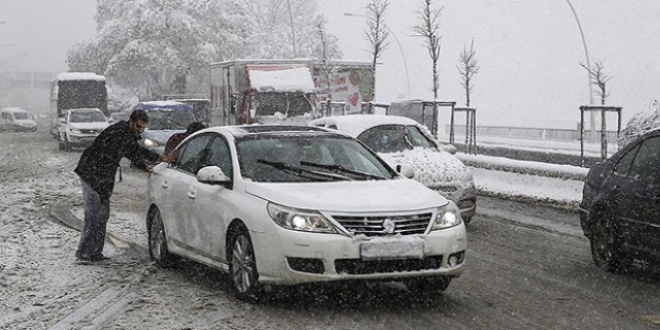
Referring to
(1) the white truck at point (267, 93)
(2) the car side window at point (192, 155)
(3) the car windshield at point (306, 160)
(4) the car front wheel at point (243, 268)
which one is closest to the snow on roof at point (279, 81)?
(1) the white truck at point (267, 93)

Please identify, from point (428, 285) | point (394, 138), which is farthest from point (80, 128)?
point (428, 285)

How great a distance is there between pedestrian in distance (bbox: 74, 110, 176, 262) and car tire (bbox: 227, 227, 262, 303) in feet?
7.67

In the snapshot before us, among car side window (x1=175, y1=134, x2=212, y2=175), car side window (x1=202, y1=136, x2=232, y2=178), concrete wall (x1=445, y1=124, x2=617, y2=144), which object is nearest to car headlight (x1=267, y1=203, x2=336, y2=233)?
car side window (x1=202, y1=136, x2=232, y2=178)

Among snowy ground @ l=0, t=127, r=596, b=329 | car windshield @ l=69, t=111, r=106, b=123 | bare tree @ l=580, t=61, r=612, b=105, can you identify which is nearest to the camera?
snowy ground @ l=0, t=127, r=596, b=329

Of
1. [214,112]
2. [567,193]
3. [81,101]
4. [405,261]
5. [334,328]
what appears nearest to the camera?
[334,328]

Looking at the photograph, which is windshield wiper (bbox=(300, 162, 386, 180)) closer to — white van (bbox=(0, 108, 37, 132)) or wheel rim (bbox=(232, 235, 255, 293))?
wheel rim (bbox=(232, 235, 255, 293))

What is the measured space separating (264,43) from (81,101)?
3056 centimetres

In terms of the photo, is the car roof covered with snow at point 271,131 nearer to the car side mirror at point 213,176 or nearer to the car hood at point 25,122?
the car side mirror at point 213,176

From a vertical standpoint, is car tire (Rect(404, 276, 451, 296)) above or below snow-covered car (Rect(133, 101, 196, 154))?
below

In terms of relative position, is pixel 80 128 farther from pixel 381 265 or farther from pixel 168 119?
pixel 381 265

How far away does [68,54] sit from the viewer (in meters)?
76.9

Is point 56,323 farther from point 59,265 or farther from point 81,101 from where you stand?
point 81,101

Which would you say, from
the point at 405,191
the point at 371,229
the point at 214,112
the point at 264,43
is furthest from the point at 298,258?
the point at 264,43

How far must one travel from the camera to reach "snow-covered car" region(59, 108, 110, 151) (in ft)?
116
